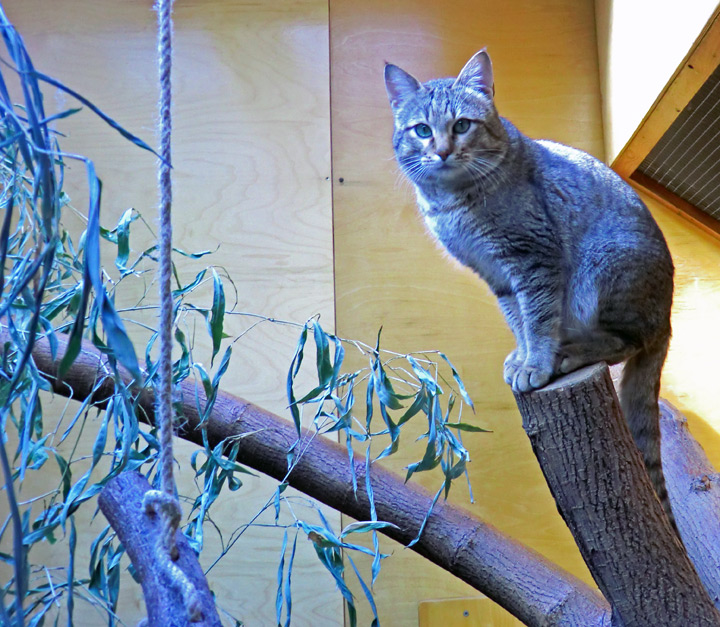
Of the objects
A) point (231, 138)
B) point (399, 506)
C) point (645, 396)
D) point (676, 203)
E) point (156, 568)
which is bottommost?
point (399, 506)

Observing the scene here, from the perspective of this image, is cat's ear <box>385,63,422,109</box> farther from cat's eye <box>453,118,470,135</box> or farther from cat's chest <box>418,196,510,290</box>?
cat's chest <box>418,196,510,290</box>

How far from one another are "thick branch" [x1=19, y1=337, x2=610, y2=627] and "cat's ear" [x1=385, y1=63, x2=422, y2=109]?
1068 millimetres

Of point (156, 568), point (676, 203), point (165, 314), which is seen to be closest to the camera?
point (165, 314)

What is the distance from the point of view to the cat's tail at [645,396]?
1945 mm

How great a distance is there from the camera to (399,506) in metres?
1.80

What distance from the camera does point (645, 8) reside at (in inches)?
96.2

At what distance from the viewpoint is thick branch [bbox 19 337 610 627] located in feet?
5.46

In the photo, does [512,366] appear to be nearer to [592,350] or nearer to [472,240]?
[592,350]

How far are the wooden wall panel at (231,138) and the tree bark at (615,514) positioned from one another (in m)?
1.38

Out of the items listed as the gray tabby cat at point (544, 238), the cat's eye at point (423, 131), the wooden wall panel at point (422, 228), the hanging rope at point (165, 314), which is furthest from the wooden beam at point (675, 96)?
the hanging rope at point (165, 314)

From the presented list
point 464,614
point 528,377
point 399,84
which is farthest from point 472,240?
point 464,614

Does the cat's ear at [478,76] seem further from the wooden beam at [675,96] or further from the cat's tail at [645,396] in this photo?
the cat's tail at [645,396]

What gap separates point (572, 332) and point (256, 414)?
2.85 ft

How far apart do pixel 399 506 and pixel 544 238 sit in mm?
797
